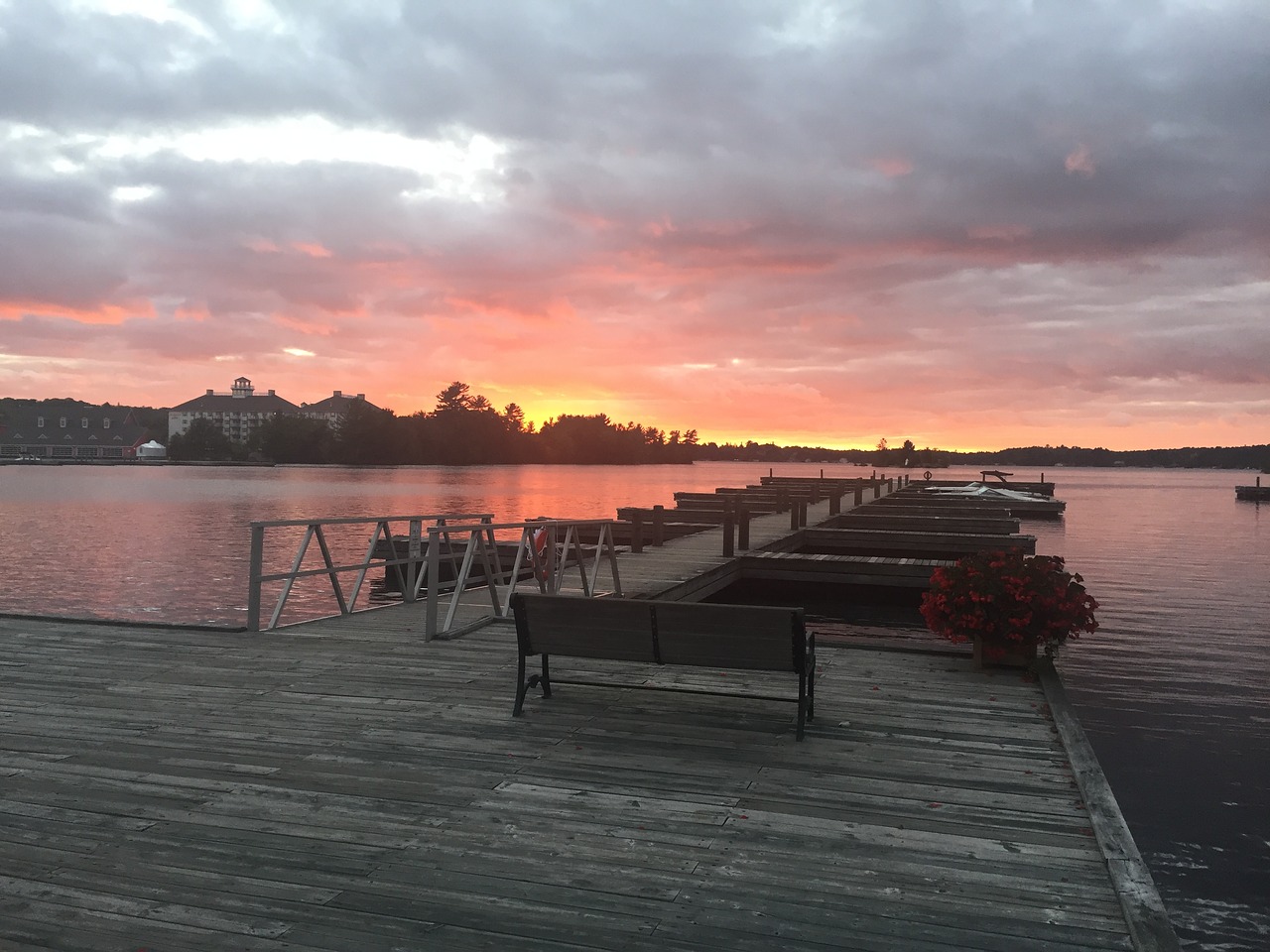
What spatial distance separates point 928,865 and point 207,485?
10012 cm

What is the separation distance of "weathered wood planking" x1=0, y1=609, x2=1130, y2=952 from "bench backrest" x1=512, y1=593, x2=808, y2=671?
51 cm

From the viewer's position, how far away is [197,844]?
→ 4555mm

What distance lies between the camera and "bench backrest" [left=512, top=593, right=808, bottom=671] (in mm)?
6508

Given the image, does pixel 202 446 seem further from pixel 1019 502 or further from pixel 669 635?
pixel 669 635

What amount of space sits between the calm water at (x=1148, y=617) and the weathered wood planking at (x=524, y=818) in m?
2.30

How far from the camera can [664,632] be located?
6.79 m

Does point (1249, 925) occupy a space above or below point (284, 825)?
below

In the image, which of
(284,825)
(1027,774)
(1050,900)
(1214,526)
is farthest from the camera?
(1214,526)

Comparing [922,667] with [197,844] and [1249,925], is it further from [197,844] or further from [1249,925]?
[197,844]

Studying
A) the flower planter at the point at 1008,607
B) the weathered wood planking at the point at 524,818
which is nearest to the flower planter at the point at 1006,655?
the flower planter at the point at 1008,607

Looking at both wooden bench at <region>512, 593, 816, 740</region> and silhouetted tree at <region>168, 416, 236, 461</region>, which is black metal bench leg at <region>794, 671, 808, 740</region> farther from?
silhouetted tree at <region>168, 416, 236, 461</region>

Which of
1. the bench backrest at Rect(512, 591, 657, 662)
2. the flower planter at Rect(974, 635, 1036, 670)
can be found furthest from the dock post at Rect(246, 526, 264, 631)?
the flower planter at Rect(974, 635, 1036, 670)

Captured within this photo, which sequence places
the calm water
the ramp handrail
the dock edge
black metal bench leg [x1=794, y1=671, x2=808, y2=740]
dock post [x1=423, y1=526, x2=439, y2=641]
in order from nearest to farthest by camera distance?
1. the dock edge
2. black metal bench leg [x1=794, y1=671, x2=808, y2=740]
3. the calm water
4. dock post [x1=423, y1=526, x2=439, y2=641]
5. the ramp handrail

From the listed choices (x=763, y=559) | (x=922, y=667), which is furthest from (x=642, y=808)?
(x=763, y=559)
